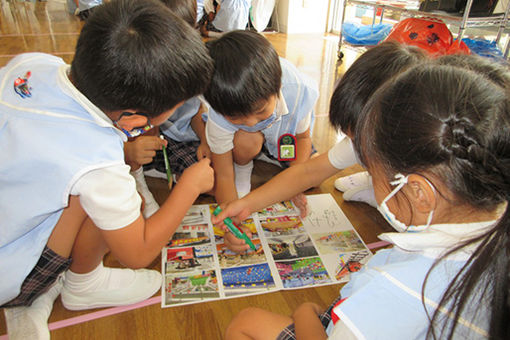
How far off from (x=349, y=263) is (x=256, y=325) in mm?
337

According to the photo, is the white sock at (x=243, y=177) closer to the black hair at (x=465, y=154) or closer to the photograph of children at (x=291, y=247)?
the photograph of children at (x=291, y=247)

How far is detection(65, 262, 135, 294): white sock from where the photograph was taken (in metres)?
0.74

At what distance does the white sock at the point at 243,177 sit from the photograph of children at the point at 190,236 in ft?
0.66

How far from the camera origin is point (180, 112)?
118 cm

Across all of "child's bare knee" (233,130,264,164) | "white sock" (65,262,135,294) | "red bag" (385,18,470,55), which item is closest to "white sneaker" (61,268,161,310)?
"white sock" (65,262,135,294)

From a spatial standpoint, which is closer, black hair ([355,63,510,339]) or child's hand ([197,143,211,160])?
black hair ([355,63,510,339])

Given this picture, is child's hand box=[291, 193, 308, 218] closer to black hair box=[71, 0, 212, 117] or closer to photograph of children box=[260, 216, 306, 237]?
photograph of children box=[260, 216, 306, 237]

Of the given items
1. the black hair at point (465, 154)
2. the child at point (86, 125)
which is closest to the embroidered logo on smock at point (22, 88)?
the child at point (86, 125)

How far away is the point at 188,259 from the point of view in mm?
862

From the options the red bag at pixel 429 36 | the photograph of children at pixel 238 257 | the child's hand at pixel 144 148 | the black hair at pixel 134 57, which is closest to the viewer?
the black hair at pixel 134 57

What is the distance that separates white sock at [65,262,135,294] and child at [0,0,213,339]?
9 centimetres

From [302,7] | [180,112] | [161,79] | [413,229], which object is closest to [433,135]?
[413,229]

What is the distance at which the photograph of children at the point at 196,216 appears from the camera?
99cm

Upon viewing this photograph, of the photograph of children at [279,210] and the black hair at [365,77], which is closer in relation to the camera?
the black hair at [365,77]
